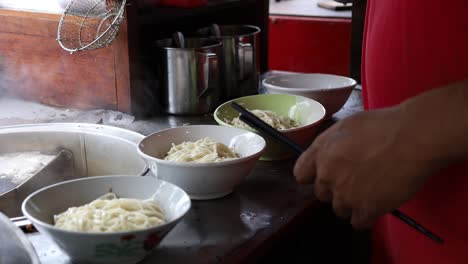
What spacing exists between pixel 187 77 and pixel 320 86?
484 millimetres

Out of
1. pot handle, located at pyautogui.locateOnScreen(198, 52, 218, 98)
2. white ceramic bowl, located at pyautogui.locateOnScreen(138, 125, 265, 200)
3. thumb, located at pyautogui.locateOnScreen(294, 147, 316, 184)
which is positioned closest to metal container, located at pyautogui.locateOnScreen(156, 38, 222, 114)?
pot handle, located at pyautogui.locateOnScreen(198, 52, 218, 98)

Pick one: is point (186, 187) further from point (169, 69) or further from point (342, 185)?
point (169, 69)

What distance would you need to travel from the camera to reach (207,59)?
195 cm

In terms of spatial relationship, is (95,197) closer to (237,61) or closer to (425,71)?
(425,71)

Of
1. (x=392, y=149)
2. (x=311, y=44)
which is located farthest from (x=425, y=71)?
(x=311, y=44)

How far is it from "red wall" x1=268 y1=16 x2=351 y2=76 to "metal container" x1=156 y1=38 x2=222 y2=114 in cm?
195

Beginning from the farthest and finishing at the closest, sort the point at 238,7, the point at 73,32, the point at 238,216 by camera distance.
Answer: the point at 238,7, the point at 73,32, the point at 238,216

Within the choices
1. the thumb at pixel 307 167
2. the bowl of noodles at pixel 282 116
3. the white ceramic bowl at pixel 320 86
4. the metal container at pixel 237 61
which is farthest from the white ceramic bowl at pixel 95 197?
the metal container at pixel 237 61

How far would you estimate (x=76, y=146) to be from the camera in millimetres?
1909

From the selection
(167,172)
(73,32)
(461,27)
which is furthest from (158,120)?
(461,27)

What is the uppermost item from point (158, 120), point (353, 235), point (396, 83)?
point (396, 83)

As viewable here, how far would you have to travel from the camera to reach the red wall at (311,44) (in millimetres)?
3896

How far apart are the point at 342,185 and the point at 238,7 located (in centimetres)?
157

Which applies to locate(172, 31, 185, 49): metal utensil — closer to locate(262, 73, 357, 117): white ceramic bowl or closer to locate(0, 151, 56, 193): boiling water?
locate(262, 73, 357, 117): white ceramic bowl
